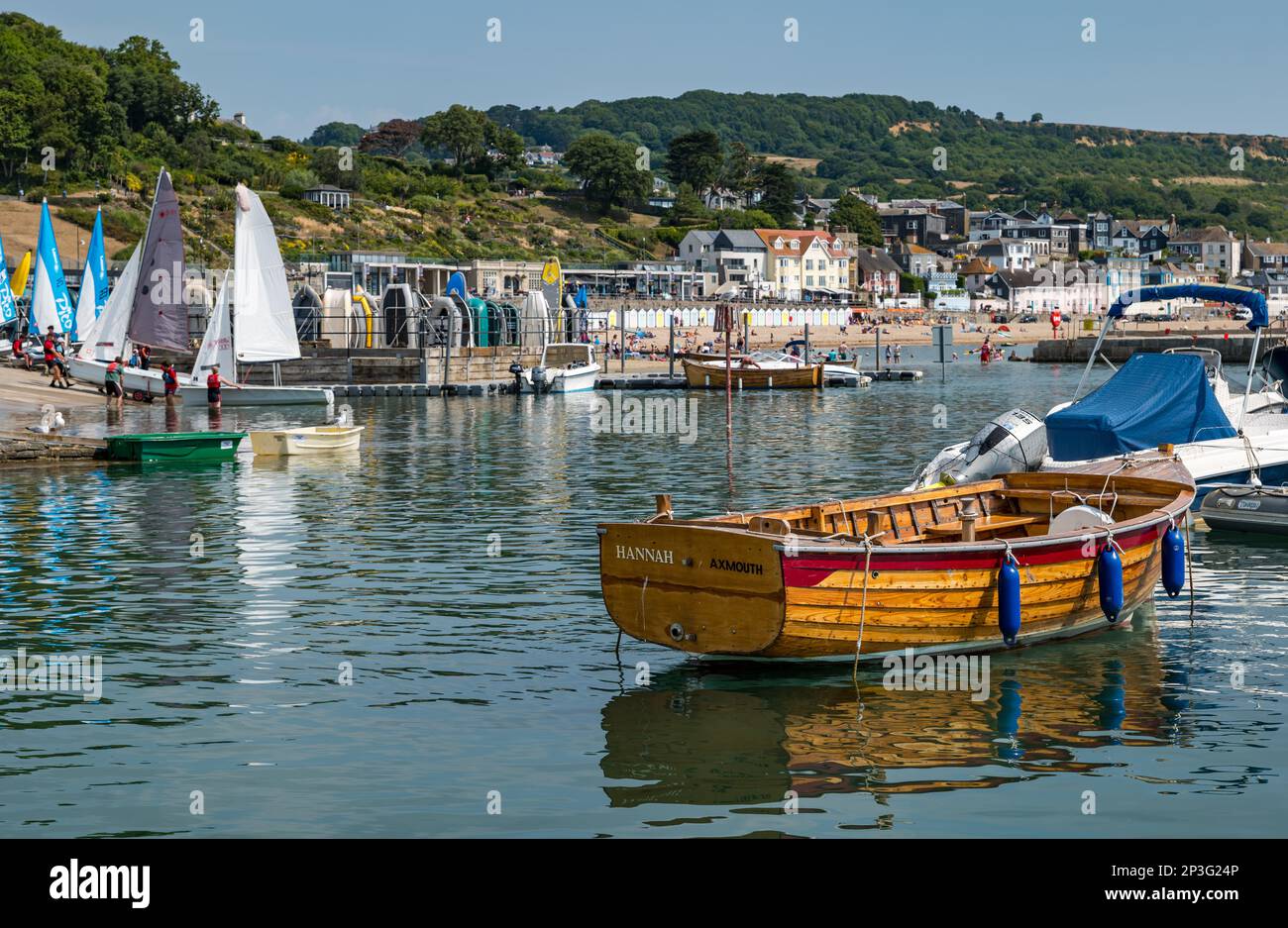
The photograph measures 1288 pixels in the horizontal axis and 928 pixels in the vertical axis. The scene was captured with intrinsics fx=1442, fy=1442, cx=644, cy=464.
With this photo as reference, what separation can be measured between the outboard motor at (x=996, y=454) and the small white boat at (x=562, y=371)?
4758cm

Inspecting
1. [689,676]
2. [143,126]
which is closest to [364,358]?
[689,676]

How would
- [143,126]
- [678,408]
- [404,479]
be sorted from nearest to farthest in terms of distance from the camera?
[404,479] → [678,408] → [143,126]

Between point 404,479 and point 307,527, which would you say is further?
point 404,479

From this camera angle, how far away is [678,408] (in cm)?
7525

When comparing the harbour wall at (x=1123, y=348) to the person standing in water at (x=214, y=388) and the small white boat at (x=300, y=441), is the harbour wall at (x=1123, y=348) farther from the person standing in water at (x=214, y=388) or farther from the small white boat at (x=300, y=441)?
the small white boat at (x=300, y=441)

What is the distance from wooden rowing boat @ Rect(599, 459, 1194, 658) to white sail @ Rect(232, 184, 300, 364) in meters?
46.6

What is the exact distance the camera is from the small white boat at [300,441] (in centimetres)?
4762

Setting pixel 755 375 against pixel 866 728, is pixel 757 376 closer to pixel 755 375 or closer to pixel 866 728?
pixel 755 375

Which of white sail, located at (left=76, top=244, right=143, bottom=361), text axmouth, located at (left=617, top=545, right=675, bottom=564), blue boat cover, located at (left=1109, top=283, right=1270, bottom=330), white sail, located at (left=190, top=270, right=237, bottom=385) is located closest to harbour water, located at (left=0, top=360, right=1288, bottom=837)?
text axmouth, located at (left=617, top=545, right=675, bottom=564)

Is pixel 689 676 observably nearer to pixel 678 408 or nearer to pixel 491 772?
pixel 491 772

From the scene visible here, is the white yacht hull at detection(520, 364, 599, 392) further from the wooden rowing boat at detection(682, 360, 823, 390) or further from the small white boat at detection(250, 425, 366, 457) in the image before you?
the small white boat at detection(250, 425, 366, 457)

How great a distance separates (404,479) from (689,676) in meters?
24.8

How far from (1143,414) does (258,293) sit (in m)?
42.3
